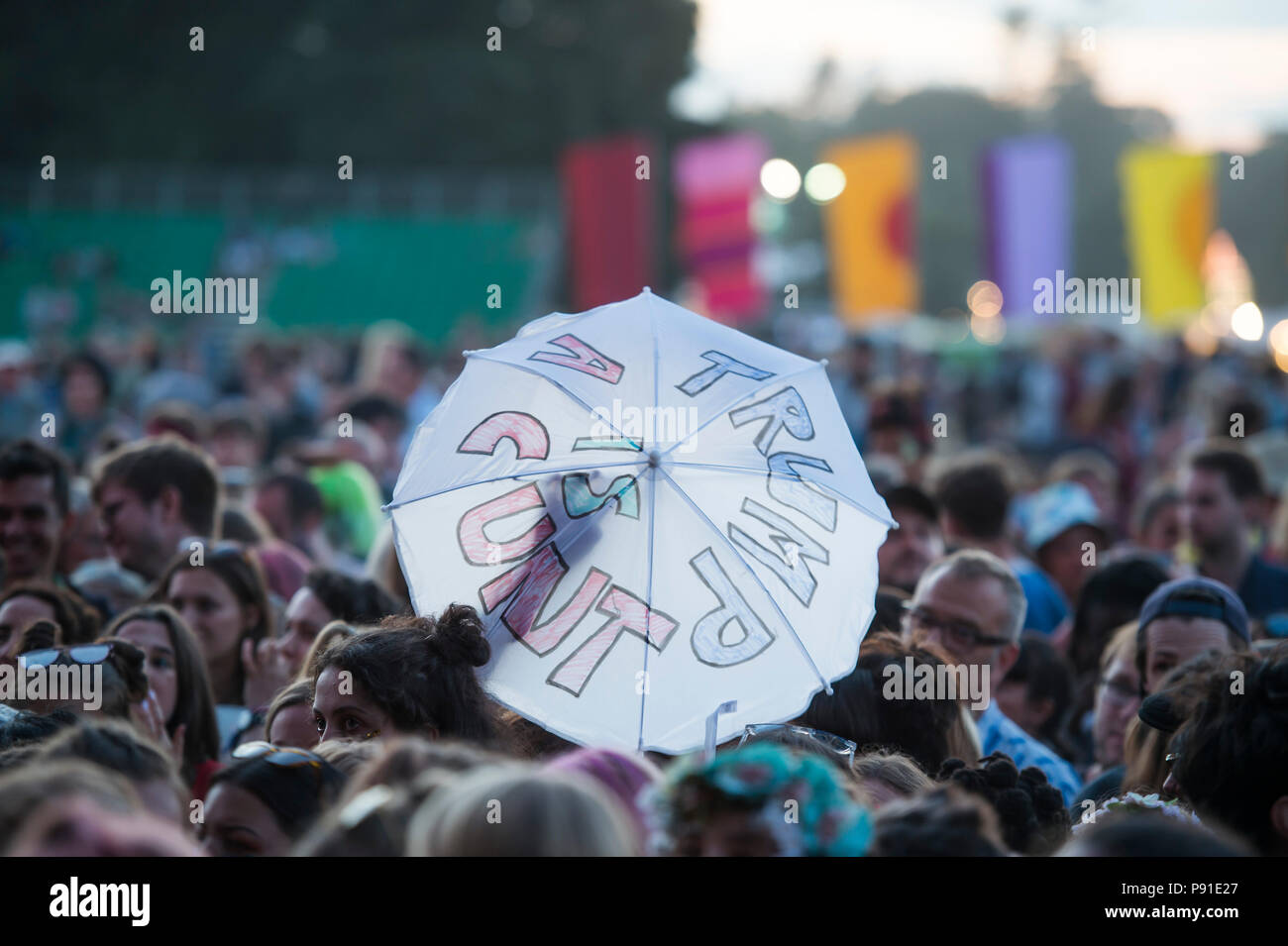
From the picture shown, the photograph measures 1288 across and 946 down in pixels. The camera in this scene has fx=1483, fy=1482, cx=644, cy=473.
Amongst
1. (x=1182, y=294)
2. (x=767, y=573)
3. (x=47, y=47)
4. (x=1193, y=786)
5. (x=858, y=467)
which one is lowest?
(x=1193, y=786)

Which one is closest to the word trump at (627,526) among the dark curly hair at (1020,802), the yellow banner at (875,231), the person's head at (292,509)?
the dark curly hair at (1020,802)

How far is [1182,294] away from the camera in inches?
624

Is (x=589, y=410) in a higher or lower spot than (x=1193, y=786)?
higher

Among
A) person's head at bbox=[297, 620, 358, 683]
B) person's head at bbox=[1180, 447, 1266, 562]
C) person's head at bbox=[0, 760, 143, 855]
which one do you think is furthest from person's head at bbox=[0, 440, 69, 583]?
person's head at bbox=[1180, 447, 1266, 562]

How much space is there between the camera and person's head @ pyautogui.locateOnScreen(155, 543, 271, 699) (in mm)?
4793

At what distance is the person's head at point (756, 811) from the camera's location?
2.11 m

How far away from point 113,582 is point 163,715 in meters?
1.41

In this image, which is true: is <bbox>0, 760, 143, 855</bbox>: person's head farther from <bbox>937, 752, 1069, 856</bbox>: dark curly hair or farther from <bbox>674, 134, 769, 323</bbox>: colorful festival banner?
<bbox>674, 134, 769, 323</bbox>: colorful festival banner

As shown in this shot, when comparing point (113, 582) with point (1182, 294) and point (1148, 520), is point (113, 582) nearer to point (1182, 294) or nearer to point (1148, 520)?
point (1148, 520)

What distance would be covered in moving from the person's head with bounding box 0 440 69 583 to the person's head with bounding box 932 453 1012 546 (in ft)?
11.7

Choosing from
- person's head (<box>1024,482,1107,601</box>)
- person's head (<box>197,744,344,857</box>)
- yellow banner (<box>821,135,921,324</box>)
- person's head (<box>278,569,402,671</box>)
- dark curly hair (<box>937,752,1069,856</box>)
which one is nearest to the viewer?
person's head (<box>197,744,344,857</box>)
